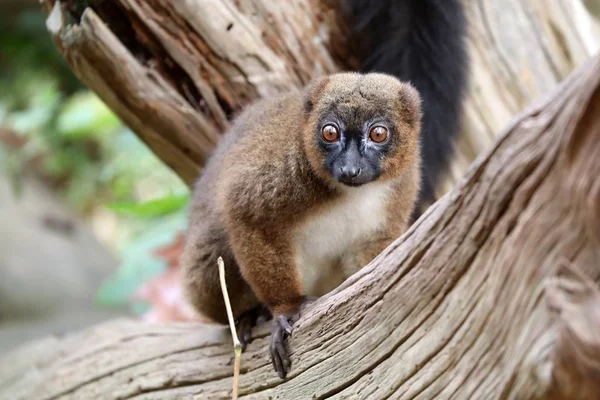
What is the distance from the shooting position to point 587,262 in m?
1.69

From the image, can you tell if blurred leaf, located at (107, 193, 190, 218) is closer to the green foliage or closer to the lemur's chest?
the green foliage

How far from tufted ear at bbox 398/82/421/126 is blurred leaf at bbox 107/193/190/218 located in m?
2.42

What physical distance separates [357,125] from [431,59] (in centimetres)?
112

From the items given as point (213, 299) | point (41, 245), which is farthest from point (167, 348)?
point (41, 245)

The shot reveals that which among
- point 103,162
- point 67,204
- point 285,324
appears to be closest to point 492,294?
point 285,324

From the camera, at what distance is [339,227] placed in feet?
10.3

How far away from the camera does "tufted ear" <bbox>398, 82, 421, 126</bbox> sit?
303cm

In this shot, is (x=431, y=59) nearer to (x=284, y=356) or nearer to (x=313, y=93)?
(x=313, y=93)

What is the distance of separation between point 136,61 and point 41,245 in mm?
5102

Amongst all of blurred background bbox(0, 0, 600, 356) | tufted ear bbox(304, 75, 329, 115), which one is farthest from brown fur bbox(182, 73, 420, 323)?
blurred background bbox(0, 0, 600, 356)

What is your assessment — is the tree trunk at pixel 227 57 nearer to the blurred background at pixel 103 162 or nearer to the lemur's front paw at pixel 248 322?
the blurred background at pixel 103 162

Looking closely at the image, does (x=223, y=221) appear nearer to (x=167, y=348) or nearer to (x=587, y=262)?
(x=167, y=348)

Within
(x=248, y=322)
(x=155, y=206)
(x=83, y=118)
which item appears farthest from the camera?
(x=83, y=118)

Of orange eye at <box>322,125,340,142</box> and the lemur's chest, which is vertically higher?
orange eye at <box>322,125,340,142</box>
